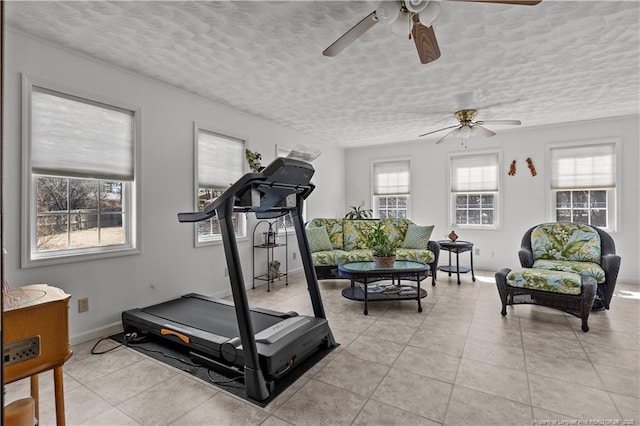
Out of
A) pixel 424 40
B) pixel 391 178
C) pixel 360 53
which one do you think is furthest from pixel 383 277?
pixel 391 178

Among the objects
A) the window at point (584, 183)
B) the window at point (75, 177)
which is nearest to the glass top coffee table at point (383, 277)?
the window at point (75, 177)

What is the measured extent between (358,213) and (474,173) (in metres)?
2.30

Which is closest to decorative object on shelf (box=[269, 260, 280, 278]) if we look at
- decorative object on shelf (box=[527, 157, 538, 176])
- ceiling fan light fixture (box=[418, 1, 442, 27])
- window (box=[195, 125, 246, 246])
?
window (box=[195, 125, 246, 246])

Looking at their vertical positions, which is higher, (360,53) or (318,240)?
(360,53)

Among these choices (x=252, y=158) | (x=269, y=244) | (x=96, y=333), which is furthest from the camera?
(x=269, y=244)

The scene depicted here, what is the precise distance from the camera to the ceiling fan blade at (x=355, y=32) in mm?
1937

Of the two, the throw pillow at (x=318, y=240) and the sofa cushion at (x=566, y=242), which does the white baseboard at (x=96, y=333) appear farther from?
the sofa cushion at (x=566, y=242)

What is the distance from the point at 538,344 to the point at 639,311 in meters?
1.87

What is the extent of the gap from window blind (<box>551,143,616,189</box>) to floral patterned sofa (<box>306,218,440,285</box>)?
2377 mm

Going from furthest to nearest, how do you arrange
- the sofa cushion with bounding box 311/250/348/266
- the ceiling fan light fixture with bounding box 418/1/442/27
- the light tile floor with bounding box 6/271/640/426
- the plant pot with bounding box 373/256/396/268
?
the sofa cushion with bounding box 311/250/348/266 → the plant pot with bounding box 373/256/396/268 → the light tile floor with bounding box 6/271/640/426 → the ceiling fan light fixture with bounding box 418/1/442/27

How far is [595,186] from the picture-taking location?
16.8ft

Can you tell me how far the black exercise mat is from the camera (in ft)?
7.16

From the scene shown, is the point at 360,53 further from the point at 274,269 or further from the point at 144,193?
the point at 274,269

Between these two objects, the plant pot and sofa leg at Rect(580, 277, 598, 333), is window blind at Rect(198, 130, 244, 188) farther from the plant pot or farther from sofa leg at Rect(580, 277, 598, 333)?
sofa leg at Rect(580, 277, 598, 333)
